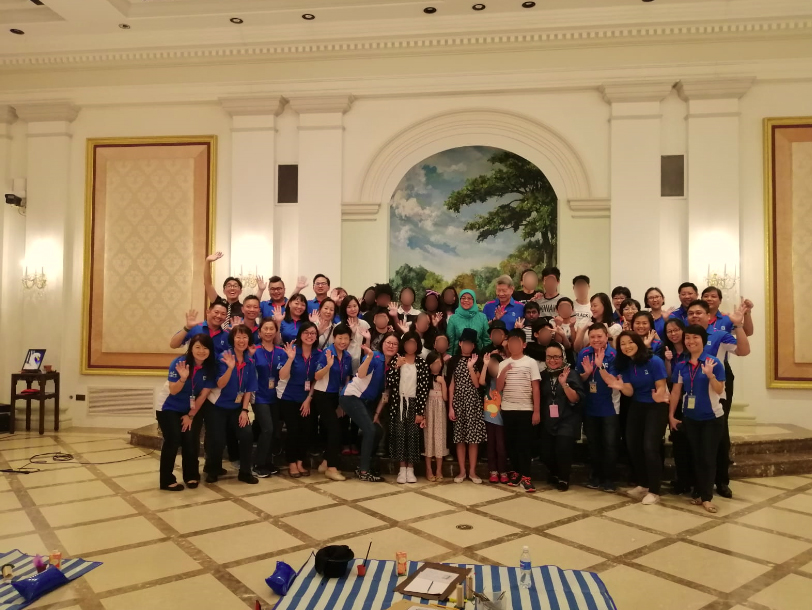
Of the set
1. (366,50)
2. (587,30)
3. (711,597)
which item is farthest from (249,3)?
(711,597)

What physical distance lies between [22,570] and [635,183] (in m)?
7.52

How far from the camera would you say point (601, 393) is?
553 cm

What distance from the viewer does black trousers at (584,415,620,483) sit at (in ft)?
18.2

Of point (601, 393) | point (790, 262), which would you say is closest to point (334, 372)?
point (601, 393)

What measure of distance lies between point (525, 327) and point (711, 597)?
3239 millimetres

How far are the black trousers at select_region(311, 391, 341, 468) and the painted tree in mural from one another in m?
3.26

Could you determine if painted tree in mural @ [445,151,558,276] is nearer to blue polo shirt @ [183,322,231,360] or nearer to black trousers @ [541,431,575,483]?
black trousers @ [541,431,575,483]

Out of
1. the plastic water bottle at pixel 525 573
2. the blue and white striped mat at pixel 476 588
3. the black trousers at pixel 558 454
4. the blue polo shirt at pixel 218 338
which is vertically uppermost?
the blue polo shirt at pixel 218 338

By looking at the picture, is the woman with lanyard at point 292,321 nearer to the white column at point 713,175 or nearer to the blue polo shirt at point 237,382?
the blue polo shirt at point 237,382

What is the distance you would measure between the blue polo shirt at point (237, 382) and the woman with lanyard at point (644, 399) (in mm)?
3152

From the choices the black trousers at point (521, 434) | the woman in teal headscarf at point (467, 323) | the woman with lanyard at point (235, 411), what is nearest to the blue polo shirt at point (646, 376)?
the black trousers at point (521, 434)

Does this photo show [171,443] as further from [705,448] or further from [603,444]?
[705,448]

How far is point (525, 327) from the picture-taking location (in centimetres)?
633

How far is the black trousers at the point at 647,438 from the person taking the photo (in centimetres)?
525
